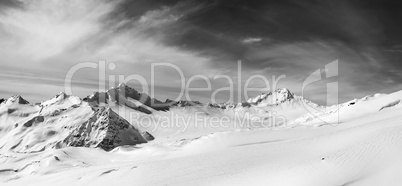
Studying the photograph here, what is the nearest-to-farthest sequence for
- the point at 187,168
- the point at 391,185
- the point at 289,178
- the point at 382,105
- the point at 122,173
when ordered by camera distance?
the point at 391,185 < the point at 289,178 < the point at 187,168 < the point at 122,173 < the point at 382,105

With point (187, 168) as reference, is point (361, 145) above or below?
above

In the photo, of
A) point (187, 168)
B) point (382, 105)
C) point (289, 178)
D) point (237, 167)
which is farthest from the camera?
point (382, 105)

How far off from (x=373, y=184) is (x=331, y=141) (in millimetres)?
12903

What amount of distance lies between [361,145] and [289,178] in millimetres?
7301

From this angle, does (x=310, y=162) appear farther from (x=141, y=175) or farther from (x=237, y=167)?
(x=141, y=175)

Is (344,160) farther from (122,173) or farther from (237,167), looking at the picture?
(122,173)

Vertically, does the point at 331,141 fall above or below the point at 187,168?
above

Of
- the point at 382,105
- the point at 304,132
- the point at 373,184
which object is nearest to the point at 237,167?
the point at 373,184

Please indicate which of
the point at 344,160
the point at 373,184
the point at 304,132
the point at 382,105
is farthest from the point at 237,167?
the point at 382,105

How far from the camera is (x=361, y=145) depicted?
24344 mm

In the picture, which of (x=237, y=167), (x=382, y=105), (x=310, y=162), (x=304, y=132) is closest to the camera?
(x=310, y=162)

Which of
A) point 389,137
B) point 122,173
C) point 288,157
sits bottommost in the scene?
point 122,173

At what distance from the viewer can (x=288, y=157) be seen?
27.8 m

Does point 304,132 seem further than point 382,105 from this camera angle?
No
